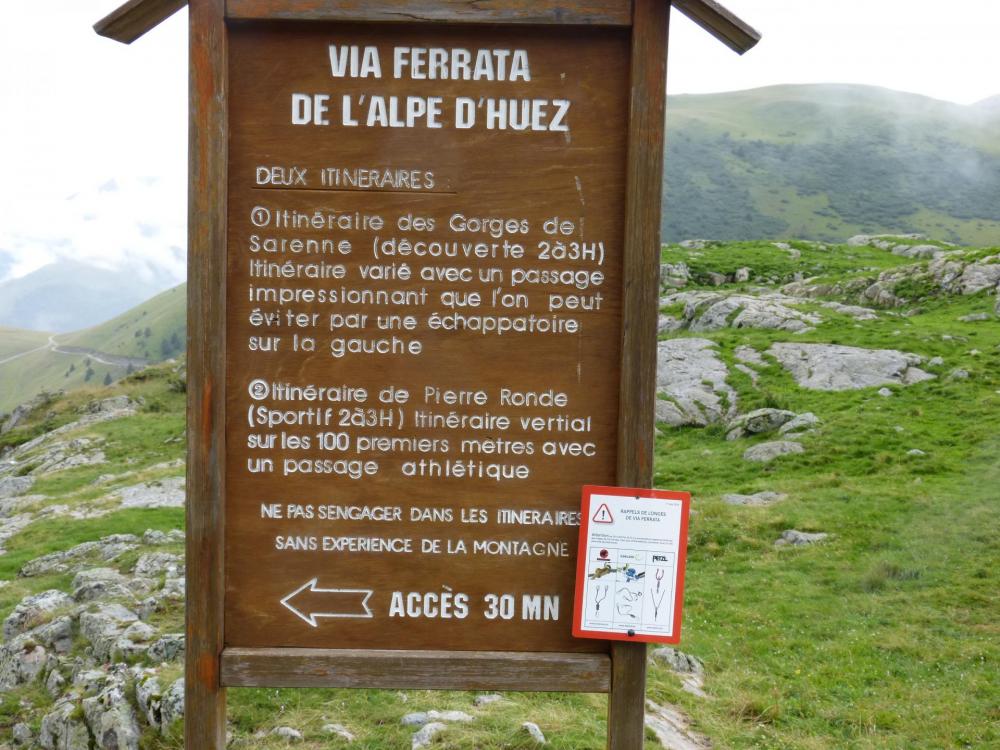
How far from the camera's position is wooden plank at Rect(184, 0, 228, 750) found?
4.64 metres

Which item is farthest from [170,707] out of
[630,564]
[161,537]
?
[161,537]

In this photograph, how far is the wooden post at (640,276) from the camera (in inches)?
182

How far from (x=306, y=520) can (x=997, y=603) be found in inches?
480

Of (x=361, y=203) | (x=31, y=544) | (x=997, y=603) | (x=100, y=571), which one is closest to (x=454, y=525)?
(x=361, y=203)

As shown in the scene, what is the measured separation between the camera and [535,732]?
6.82m

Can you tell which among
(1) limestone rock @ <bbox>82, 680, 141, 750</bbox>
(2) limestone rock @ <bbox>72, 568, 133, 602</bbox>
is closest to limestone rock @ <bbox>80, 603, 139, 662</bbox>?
(2) limestone rock @ <bbox>72, 568, 133, 602</bbox>

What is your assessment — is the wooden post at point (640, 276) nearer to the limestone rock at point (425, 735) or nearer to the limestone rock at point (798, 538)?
the limestone rock at point (425, 735)

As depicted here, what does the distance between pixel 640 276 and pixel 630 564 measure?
1.67m

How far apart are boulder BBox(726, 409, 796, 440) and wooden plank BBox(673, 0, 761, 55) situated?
21.0 meters

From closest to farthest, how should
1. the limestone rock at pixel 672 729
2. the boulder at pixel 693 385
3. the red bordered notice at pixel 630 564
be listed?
1. the red bordered notice at pixel 630 564
2. the limestone rock at pixel 672 729
3. the boulder at pixel 693 385

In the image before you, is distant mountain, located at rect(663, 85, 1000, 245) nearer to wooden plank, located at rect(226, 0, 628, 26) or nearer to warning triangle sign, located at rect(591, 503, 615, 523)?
wooden plank, located at rect(226, 0, 628, 26)

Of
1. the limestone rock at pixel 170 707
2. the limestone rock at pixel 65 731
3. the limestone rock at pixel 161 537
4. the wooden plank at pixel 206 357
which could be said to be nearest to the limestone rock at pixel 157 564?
the limestone rock at pixel 161 537

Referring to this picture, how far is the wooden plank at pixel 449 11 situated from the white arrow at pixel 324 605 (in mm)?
3243

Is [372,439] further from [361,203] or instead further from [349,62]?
[349,62]
